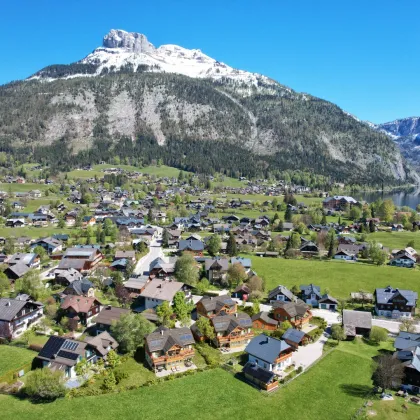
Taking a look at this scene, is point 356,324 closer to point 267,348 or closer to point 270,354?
point 267,348

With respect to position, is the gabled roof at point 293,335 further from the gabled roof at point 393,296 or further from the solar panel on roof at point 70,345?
the solar panel on roof at point 70,345

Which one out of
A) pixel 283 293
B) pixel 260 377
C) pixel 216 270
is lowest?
pixel 260 377

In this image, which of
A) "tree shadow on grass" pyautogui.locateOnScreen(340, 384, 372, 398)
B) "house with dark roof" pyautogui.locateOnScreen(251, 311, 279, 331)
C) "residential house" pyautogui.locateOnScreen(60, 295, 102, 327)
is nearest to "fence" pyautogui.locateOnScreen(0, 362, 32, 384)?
"residential house" pyautogui.locateOnScreen(60, 295, 102, 327)

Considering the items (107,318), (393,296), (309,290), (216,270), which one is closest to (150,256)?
(216,270)

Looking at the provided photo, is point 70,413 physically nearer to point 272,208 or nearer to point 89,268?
point 89,268

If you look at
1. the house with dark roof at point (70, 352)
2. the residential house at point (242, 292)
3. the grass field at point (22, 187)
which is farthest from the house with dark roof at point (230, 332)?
the grass field at point (22, 187)

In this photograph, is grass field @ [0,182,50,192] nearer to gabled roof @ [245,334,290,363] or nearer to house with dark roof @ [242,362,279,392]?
gabled roof @ [245,334,290,363]

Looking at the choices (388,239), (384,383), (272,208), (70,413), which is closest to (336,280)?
(384,383)
